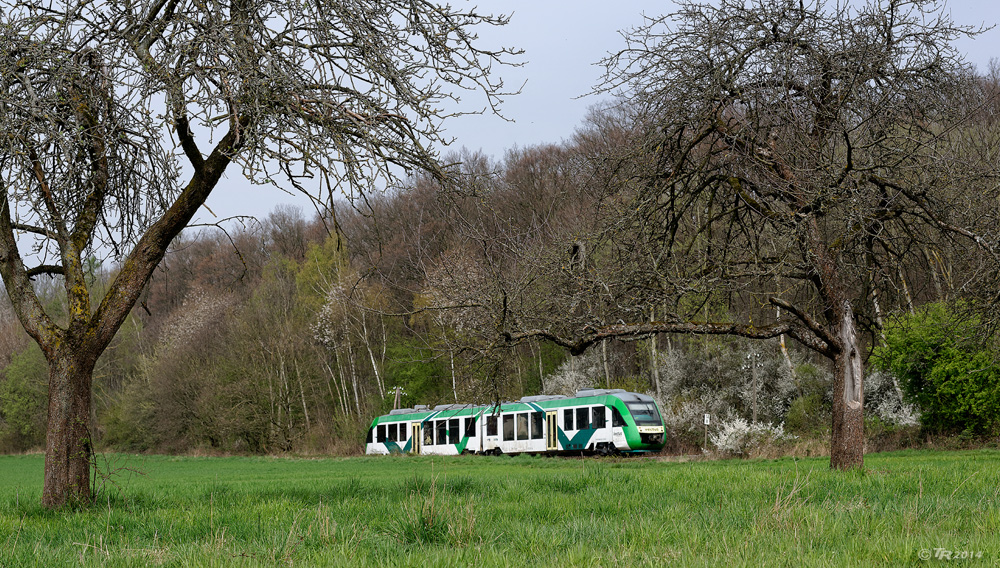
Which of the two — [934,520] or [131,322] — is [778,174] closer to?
[934,520]

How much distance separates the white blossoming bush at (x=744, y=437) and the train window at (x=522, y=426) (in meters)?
7.69

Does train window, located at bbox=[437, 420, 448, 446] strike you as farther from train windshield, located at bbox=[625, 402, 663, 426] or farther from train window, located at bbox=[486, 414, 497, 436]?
train windshield, located at bbox=[625, 402, 663, 426]

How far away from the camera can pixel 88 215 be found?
Answer: 8312mm

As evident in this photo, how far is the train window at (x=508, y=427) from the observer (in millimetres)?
32938

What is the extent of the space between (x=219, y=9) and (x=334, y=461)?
96.9 feet

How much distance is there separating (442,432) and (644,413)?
10450 mm

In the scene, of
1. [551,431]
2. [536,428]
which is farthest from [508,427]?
[551,431]

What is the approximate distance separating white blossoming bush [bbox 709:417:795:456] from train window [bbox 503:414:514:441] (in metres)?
8.47

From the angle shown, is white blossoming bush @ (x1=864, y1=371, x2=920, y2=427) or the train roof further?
the train roof

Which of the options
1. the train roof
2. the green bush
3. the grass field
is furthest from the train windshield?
the grass field

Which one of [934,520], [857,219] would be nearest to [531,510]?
[934,520]

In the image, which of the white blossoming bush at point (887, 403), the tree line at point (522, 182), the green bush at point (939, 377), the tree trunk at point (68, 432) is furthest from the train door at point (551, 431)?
the tree trunk at point (68, 432)

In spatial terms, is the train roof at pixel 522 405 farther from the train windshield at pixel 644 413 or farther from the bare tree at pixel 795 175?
the bare tree at pixel 795 175

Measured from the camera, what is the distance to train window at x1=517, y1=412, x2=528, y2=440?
32.4 m
